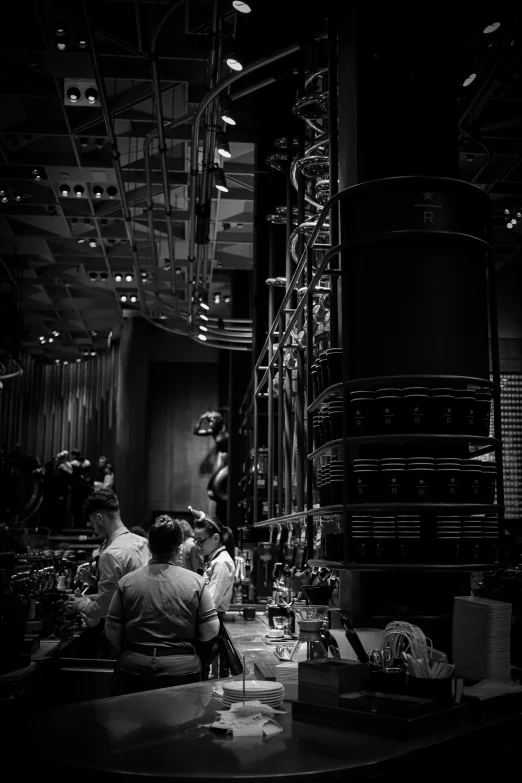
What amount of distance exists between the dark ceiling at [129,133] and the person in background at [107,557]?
122 inches

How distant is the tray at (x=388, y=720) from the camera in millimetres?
2148

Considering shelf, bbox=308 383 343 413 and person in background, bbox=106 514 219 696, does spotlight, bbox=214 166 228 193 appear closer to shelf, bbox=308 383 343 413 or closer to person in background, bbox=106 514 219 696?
shelf, bbox=308 383 343 413

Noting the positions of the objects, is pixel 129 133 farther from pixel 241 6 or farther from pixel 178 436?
pixel 178 436

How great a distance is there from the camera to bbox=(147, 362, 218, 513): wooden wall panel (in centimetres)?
1836

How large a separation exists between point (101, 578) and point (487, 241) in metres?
2.86

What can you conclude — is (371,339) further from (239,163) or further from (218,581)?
(239,163)


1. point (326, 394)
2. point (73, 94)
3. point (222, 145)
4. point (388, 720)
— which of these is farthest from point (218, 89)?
point (388, 720)

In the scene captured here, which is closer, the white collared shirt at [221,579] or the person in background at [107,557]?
the person in background at [107,557]

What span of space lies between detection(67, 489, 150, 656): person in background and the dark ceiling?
3092mm

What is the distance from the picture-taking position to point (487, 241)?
11.7 feet

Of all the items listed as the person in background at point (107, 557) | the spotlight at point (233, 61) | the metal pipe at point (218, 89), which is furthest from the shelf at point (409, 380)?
the spotlight at point (233, 61)

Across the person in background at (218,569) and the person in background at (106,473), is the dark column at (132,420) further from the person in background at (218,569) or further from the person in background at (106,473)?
the person in background at (218,569)

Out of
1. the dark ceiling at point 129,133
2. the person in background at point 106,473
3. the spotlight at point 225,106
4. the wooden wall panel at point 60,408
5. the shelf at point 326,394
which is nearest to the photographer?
the shelf at point 326,394

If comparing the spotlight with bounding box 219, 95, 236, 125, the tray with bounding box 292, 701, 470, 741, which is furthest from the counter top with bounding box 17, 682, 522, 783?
the spotlight with bounding box 219, 95, 236, 125
